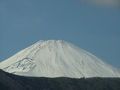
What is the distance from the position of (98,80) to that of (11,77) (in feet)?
115

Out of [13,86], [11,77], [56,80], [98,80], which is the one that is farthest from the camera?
[98,80]

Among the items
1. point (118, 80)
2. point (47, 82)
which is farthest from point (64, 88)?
point (118, 80)

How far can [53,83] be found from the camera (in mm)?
172500

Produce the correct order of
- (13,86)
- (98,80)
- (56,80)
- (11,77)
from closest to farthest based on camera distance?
1. (13,86)
2. (11,77)
3. (56,80)
4. (98,80)

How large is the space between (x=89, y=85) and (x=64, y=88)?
43.1 feet

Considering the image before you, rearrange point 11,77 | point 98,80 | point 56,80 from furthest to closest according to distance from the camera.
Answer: point 98,80 < point 56,80 < point 11,77

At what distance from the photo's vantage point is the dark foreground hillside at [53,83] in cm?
15450

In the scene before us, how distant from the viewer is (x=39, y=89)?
165 m

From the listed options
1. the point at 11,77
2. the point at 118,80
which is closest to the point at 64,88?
the point at 11,77

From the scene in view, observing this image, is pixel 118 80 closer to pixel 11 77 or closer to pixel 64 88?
pixel 64 88

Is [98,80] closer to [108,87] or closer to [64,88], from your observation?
[108,87]

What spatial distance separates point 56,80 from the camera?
175 m

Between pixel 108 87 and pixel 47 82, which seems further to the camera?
pixel 108 87

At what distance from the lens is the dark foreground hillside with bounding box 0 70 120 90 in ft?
507
